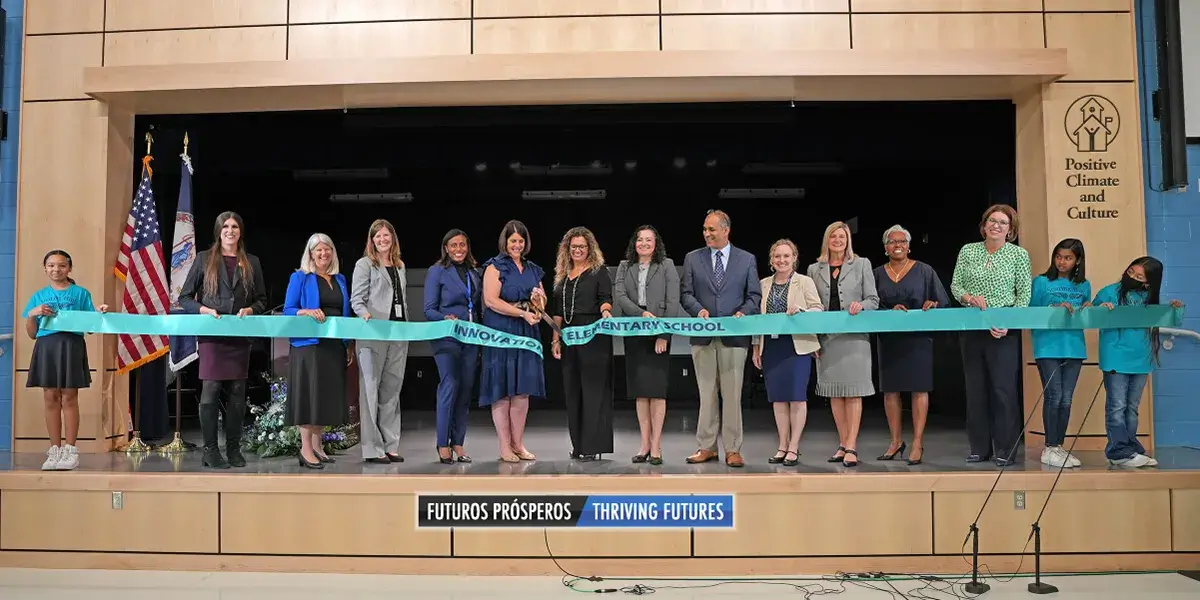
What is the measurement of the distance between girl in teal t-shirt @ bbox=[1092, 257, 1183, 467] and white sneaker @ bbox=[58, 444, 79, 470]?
19.7 ft

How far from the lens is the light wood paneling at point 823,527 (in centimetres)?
391

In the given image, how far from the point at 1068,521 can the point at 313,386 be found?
13.9 feet

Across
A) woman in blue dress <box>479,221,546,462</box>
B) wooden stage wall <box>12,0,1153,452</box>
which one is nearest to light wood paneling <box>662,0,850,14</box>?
wooden stage wall <box>12,0,1153,452</box>

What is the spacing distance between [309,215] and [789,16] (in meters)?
6.74

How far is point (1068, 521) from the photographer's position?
392 centimetres

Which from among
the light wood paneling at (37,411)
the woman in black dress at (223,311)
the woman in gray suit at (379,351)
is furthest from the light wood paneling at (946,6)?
the light wood paneling at (37,411)

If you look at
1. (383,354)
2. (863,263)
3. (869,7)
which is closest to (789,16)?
(869,7)

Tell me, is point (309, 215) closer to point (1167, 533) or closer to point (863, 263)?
point (863, 263)

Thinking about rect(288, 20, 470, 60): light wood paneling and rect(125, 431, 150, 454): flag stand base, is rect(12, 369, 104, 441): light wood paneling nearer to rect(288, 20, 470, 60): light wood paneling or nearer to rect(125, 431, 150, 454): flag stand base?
rect(125, 431, 150, 454): flag stand base

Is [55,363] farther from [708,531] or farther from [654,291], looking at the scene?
[708,531]

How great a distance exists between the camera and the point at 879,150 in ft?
23.1

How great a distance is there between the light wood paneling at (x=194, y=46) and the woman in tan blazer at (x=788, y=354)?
3845mm

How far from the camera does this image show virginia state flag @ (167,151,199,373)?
17.8 feet

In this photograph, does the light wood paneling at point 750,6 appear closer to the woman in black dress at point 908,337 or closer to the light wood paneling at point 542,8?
the light wood paneling at point 542,8
